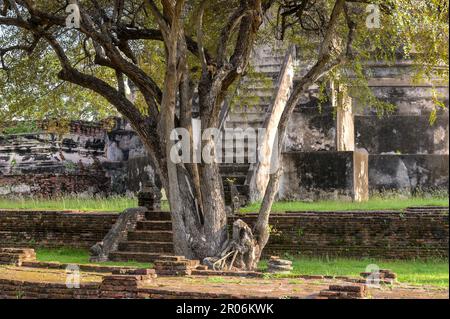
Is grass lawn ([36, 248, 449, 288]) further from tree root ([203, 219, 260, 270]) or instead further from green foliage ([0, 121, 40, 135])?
green foliage ([0, 121, 40, 135])

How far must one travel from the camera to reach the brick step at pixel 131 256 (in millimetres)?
12312

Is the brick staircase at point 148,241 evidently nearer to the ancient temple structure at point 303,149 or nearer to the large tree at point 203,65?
the ancient temple structure at point 303,149

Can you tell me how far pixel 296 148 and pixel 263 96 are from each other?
144 cm

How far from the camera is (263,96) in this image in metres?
17.8

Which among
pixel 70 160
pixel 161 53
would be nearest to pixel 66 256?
pixel 161 53

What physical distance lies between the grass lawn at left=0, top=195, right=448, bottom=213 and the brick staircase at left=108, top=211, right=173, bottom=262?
3.54 feet

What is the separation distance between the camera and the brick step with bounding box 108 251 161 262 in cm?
1231

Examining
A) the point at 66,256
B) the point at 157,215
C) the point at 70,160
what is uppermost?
the point at 70,160

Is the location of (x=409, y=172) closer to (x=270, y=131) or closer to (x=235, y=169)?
(x=270, y=131)

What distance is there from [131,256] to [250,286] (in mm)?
4217

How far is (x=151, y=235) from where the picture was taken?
13070mm

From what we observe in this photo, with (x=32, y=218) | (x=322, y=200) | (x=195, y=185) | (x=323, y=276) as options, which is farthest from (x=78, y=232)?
(x=323, y=276)

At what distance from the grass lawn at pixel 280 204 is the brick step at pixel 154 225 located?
4.00 ft

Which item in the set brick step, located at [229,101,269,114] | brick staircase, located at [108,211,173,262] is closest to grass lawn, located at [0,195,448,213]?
brick staircase, located at [108,211,173,262]
